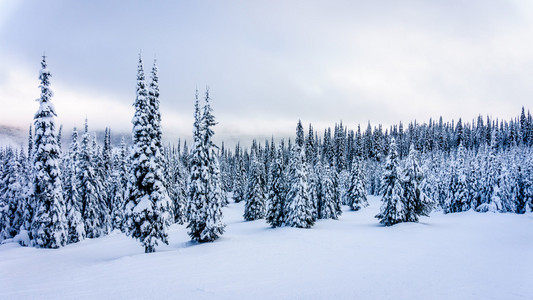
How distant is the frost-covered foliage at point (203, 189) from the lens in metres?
29.2

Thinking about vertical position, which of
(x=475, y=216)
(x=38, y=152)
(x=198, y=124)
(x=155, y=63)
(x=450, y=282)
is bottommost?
(x=475, y=216)

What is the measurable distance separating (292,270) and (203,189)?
14.6 m

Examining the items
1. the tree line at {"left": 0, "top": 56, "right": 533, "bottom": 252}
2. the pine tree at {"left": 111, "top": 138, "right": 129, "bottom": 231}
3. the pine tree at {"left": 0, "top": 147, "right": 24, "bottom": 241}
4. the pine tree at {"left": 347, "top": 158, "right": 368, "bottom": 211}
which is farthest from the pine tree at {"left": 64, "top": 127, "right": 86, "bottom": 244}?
the pine tree at {"left": 347, "top": 158, "right": 368, "bottom": 211}

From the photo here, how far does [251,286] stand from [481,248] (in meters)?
22.8

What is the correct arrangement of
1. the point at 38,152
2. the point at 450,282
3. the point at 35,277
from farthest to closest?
the point at 38,152
the point at 35,277
the point at 450,282

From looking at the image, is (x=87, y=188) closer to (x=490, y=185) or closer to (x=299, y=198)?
(x=299, y=198)

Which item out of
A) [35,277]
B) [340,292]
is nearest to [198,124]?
[35,277]

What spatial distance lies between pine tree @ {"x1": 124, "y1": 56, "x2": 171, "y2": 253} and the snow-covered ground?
114 inches

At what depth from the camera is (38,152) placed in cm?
2659

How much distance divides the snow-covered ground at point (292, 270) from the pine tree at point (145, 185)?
2908mm

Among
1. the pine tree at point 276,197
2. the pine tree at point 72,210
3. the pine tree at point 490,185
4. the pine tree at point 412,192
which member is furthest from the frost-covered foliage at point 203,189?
the pine tree at point 490,185

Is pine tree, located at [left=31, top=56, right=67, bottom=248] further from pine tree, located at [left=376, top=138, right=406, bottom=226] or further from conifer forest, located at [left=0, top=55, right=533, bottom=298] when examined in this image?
pine tree, located at [left=376, top=138, right=406, bottom=226]

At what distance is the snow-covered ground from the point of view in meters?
13.1

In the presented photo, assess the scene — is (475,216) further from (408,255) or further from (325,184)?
(408,255)
